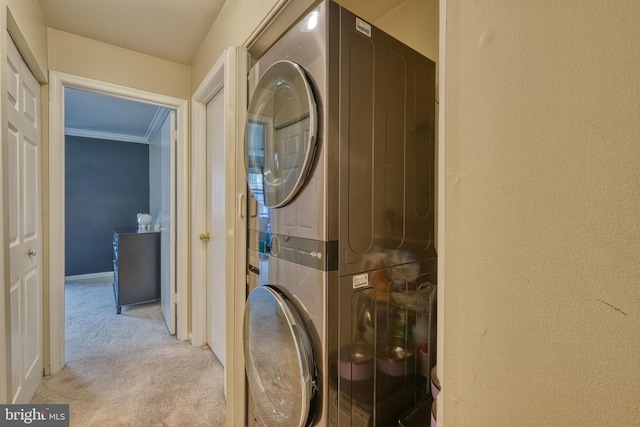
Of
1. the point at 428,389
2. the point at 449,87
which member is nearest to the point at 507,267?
the point at 449,87

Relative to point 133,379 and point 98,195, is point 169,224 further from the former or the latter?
point 98,195

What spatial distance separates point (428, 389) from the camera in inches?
51.4

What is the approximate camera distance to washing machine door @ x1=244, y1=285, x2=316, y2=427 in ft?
3.08

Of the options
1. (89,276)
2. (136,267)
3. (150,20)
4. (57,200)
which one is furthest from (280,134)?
(89,276)

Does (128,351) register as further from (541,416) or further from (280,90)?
(541,416)

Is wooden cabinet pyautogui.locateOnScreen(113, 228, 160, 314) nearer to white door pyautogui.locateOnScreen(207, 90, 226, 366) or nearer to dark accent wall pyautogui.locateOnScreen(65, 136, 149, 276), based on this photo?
white door pyautogui.locateOnScreen(207, 90, 226, 366)

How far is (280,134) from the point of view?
3.71 feet

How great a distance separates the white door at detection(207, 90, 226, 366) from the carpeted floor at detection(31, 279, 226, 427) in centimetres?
25

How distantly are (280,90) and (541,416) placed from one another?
3.89 feet

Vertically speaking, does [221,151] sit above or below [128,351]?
above

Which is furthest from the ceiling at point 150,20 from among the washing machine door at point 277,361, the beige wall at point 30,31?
the washing machine door at point 277,361

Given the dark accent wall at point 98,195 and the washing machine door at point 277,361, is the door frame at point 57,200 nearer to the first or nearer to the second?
the washing machine door at point 277,361

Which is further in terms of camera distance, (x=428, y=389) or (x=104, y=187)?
(x=104, y=187)

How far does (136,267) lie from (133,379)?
5.49ft
